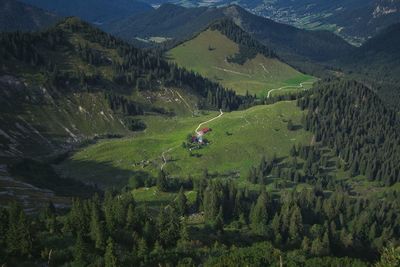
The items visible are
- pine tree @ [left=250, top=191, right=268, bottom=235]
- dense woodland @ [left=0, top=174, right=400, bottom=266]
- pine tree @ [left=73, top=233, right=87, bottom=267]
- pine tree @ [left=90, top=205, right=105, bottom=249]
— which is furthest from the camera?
pine tree @ [left=250, top=191, right=268, bottom=235]

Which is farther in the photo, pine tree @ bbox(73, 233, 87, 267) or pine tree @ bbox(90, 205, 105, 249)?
pine tree @ bbox(90, 205, 105, 249)

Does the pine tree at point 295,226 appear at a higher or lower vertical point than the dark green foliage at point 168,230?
lower

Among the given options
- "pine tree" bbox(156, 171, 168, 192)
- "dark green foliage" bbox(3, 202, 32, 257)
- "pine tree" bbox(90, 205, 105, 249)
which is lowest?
"pine tree" bbox(156, 171, 168, 192)

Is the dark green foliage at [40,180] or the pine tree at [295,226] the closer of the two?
the pine tree at [295,226]

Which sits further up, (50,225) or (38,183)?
(50,225)

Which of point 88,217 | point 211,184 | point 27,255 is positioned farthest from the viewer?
point 211,184

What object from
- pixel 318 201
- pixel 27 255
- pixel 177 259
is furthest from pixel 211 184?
pixel 27 255

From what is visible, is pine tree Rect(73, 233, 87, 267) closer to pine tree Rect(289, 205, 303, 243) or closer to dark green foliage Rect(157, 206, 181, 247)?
dark green foliage Rect(157, 206, 181, 247)

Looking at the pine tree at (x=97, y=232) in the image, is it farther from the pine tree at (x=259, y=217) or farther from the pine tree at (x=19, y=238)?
the pine tree at (x=259, y=217)

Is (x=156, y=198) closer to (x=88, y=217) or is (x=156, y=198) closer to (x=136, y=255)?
(x=88, y=217)

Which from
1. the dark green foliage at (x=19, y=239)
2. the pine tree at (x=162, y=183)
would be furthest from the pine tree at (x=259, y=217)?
the dark green foliage at (x=19, y=239)

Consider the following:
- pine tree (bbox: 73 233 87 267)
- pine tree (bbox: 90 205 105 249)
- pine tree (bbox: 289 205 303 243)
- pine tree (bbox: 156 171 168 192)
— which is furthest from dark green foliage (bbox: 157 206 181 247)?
pine tree (bbox: 156 171 168 192)
